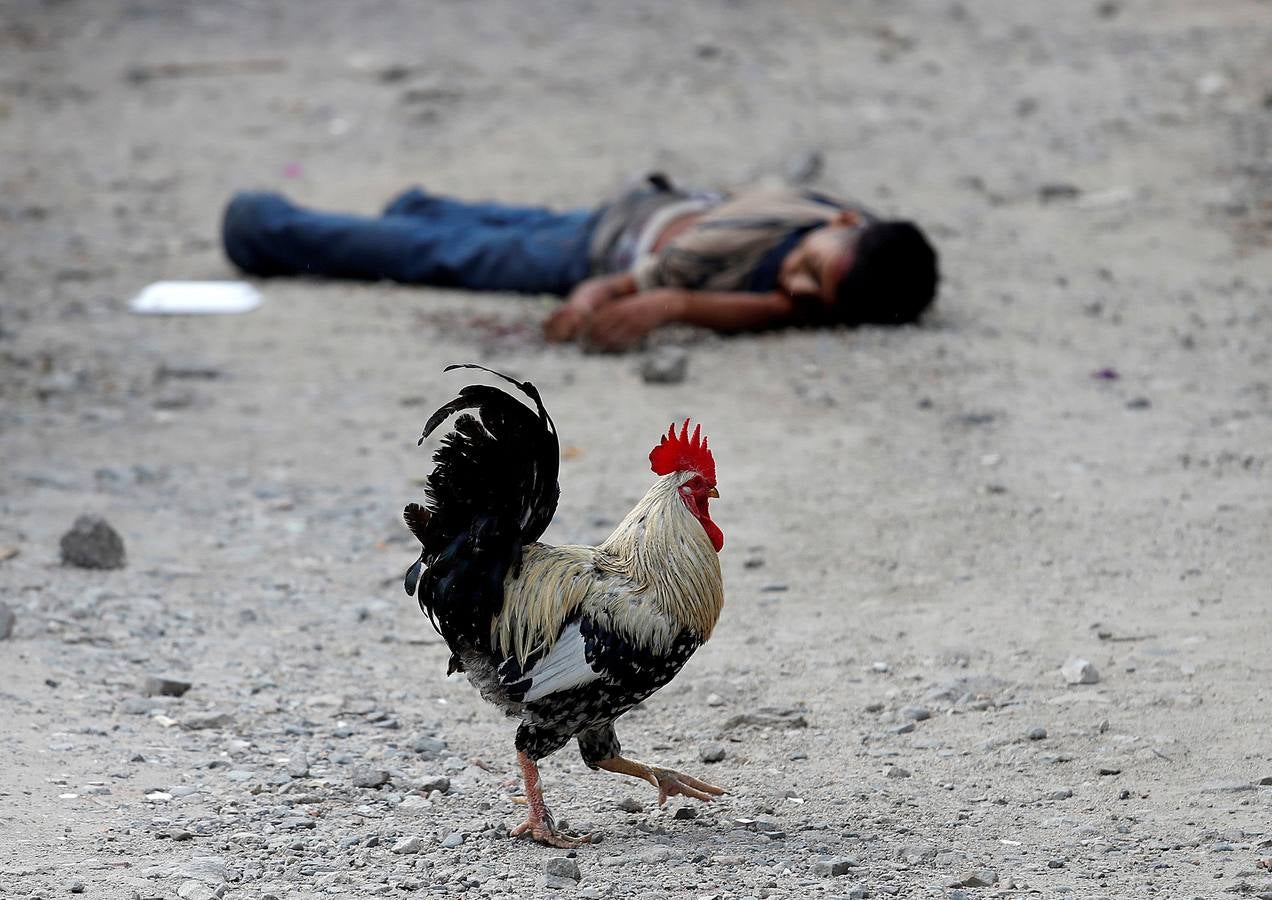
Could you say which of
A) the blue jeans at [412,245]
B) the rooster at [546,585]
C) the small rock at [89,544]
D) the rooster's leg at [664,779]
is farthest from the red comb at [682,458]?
the blue jeans at [412,245]

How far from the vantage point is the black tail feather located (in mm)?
3574

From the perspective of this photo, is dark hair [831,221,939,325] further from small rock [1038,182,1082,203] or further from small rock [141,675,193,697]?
small rock [141,675,193,697]

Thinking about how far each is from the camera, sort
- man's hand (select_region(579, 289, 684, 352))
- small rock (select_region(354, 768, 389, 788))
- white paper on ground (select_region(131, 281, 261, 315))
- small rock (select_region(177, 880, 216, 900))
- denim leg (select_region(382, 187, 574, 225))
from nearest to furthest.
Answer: small rock (select_region(177, 880, 216, 900)), small rock (select_region(354, 768, 389, 788)), man's hand (select_region(579, 289, 684, 352)), white paper on ground (select_region(131, 281, 261, 315)), denim leg (select_region(382, 187, 574, 225))

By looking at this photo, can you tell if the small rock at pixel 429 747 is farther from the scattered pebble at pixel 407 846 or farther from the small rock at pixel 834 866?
the small rock at pixel 834 866

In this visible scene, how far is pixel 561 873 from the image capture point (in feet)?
11.3

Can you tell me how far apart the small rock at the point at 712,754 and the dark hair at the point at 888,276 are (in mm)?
4069

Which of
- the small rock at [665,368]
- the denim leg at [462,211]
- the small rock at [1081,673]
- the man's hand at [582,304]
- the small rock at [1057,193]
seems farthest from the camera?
the small rock at [1057,193]

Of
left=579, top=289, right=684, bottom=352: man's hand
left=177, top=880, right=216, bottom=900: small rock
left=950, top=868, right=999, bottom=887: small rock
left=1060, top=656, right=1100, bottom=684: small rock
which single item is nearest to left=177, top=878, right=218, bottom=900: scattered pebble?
left=177, top=880, right=216, bottom=900: small rock

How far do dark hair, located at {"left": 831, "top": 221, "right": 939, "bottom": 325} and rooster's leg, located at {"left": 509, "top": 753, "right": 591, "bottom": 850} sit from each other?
4.67 metres

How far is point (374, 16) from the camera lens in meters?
14.7

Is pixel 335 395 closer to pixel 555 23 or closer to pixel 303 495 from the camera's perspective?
pixel 303 495

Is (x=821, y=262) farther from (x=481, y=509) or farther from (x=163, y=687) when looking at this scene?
(x=481, y=509)

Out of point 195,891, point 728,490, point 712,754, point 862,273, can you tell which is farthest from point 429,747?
point 862,273

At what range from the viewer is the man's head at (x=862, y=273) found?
25.7ft
